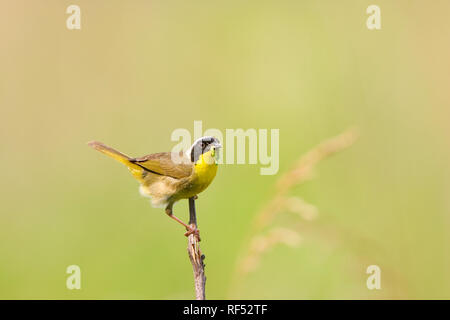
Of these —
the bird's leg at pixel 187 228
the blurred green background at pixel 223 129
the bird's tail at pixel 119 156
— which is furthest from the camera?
the blurred green background at pixel 223 129

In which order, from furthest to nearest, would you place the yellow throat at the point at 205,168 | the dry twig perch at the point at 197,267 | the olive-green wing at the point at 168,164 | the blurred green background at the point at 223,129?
the blurred green background at the point at 223,129 → the olive-green wing at the point at 168,164 → the yellow throat at the point at 205,168 → the dry twig perch at the point at 197,267

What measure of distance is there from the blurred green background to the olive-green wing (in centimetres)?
107

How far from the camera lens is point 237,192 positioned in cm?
750

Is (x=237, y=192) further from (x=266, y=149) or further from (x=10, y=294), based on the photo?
(x=10, y=294)

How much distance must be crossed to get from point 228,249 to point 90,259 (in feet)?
4.90

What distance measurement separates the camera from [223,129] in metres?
7.64

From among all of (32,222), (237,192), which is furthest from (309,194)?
(32,222)

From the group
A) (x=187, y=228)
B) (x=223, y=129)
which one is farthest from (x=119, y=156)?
(x=223, y=129)

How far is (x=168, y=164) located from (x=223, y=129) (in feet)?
9.03

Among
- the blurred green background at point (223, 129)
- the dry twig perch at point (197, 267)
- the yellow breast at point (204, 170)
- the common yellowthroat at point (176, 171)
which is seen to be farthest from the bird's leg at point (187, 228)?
the blurred green background at point (223, 129)

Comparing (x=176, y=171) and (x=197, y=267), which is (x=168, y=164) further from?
(x=197, y=267)

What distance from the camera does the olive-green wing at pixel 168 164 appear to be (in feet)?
16.0

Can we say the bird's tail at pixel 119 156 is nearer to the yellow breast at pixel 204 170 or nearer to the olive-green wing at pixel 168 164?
the olive-green wing at pixel 168 164

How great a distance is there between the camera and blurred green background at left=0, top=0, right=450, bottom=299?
642cm
